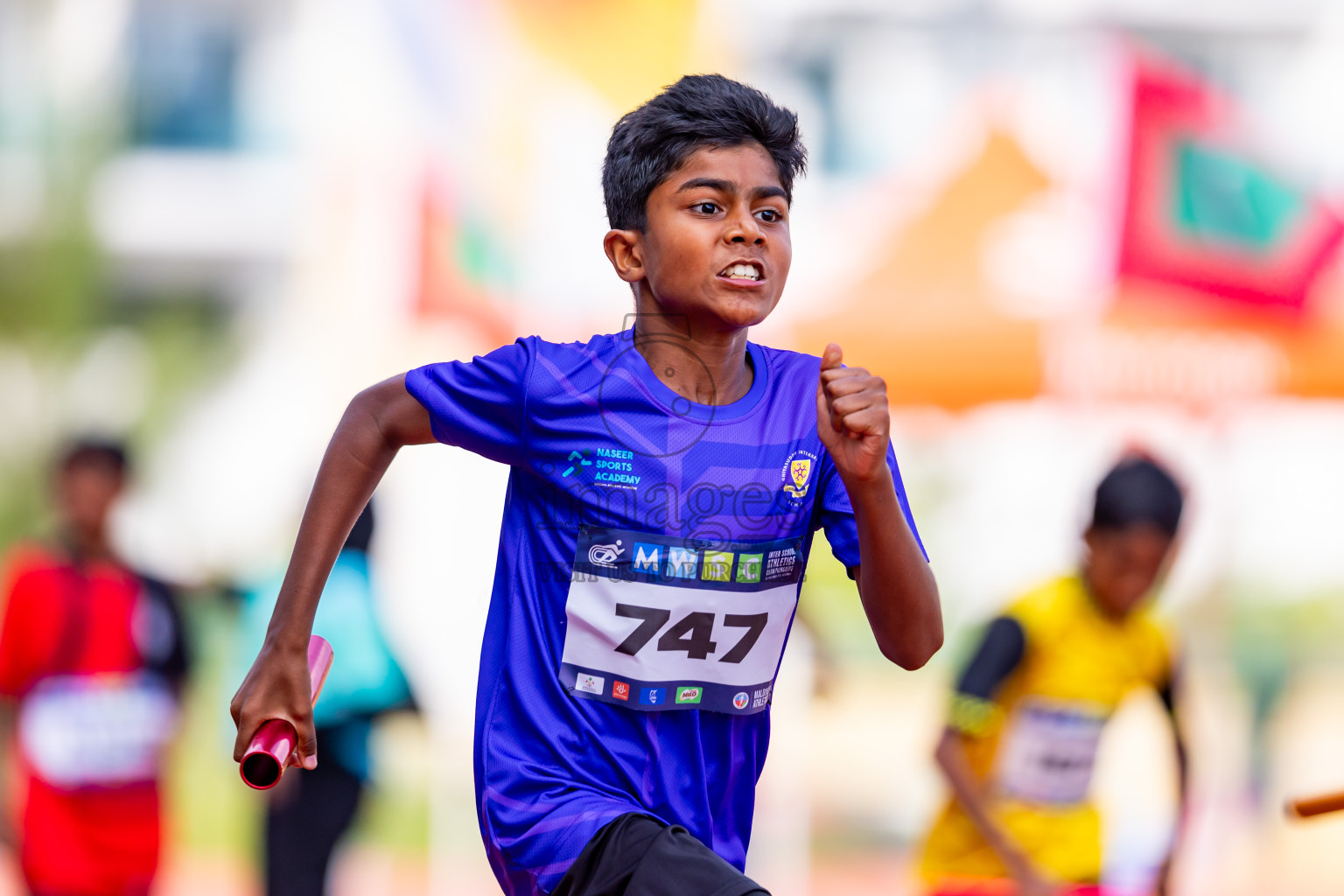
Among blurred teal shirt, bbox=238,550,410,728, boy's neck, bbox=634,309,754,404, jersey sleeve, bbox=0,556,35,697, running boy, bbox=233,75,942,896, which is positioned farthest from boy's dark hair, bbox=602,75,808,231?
jersey sleeve, bbox=0,556,35,697

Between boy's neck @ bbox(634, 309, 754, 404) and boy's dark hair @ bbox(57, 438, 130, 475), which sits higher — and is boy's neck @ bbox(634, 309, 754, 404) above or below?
above

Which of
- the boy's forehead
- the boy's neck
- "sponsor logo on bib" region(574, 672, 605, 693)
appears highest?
the boy's forehead

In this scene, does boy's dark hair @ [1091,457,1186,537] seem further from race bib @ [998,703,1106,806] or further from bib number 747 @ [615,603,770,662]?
bib number 747 @ [615,603,770,662]

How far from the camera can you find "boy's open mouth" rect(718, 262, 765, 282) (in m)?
2.26

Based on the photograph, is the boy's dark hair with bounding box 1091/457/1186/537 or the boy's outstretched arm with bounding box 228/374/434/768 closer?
the boy's outstretched arm with bounding box 228/374/434/768

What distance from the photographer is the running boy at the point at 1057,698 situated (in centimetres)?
407

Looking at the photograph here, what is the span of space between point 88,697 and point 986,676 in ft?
9.33

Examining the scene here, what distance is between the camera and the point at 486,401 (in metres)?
2.30

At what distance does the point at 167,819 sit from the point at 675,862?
377 cm

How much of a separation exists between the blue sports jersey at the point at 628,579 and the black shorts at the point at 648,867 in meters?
0.09

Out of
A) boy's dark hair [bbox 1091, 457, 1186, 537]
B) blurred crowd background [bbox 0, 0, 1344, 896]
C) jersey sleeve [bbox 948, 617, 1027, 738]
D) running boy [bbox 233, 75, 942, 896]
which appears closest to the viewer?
running boy [bbox 233, 75, 942, 896]

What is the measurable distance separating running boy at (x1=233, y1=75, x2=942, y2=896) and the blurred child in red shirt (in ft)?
9.81

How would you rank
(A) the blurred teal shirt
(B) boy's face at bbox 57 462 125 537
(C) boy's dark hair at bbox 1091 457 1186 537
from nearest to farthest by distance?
(C) boy's dark hair at bbox 1091 457 1186 537 < (A) the blurred teal shirt < (B) boy's face at bbox 57 462 125 537

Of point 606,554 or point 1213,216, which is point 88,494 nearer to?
point 606,554
